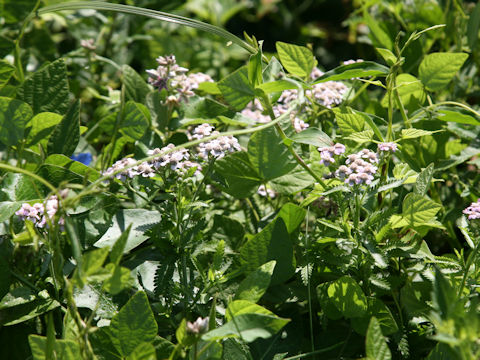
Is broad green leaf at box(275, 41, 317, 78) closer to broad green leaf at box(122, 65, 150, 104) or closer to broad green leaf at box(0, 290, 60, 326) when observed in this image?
broad green leaf at box(122, 65, 150, 104)

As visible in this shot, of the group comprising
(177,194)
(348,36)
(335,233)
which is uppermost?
(348,36)

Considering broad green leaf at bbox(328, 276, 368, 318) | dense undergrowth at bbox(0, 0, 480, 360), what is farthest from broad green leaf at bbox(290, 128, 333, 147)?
broad green leaf at bbox(328, 276, 368, 318)

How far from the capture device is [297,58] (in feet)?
3.21

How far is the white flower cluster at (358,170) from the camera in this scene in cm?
80

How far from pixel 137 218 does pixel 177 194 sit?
116 millimetres

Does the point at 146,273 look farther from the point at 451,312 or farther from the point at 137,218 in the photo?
the point at 451,312

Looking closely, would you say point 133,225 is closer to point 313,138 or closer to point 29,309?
point 29,309

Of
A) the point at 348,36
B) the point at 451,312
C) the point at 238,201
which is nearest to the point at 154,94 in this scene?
the point at 238,201

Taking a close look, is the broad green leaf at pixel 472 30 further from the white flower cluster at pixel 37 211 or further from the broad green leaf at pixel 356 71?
the white flower cluster at pixel 37 211

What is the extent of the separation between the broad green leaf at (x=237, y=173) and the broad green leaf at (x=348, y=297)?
261 mm

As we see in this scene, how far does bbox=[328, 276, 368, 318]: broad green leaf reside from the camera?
0.83m

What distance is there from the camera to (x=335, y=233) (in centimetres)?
90

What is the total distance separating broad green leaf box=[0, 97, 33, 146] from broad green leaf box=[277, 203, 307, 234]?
50 cm

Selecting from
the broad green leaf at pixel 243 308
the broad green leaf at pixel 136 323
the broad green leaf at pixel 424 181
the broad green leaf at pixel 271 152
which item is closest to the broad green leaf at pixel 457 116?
the broad green leaf at pixel 424 181
